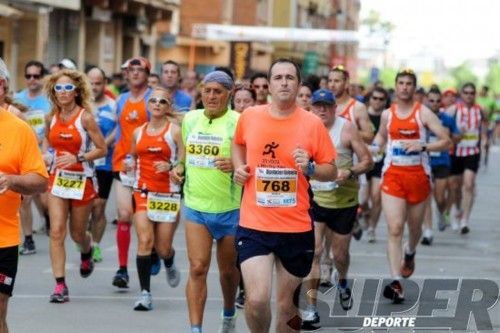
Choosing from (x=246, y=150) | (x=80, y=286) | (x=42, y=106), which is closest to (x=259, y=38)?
(x=42, y=106)

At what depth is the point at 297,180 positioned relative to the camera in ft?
29.2

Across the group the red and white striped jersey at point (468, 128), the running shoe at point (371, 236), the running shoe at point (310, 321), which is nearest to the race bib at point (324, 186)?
the running shoe at point (310, 321)

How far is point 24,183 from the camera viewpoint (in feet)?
25.2

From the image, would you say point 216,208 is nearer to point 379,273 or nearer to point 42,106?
point 379,273

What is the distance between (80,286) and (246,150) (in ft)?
15.8

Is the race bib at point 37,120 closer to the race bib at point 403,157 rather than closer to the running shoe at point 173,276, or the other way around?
the running shoe at point 173,276

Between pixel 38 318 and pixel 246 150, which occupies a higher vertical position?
pixel 246 150

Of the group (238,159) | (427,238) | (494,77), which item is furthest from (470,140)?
(494,77)

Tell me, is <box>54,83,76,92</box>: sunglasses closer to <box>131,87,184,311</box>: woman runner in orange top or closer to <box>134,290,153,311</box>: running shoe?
<box>131,87,184,311</box>: woman runner in orange top

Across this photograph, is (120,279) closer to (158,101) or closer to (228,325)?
(158,101)

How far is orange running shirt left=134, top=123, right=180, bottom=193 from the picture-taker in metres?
12.1

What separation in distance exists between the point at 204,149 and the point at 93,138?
2.61 m

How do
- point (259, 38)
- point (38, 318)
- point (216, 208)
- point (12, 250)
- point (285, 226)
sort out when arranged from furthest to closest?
point (259, 38)
point (38, 318)
point (216, 208)
point (285, 226)
point (12, 250)

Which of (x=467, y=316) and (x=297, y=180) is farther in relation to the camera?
(x=467, y=316)
